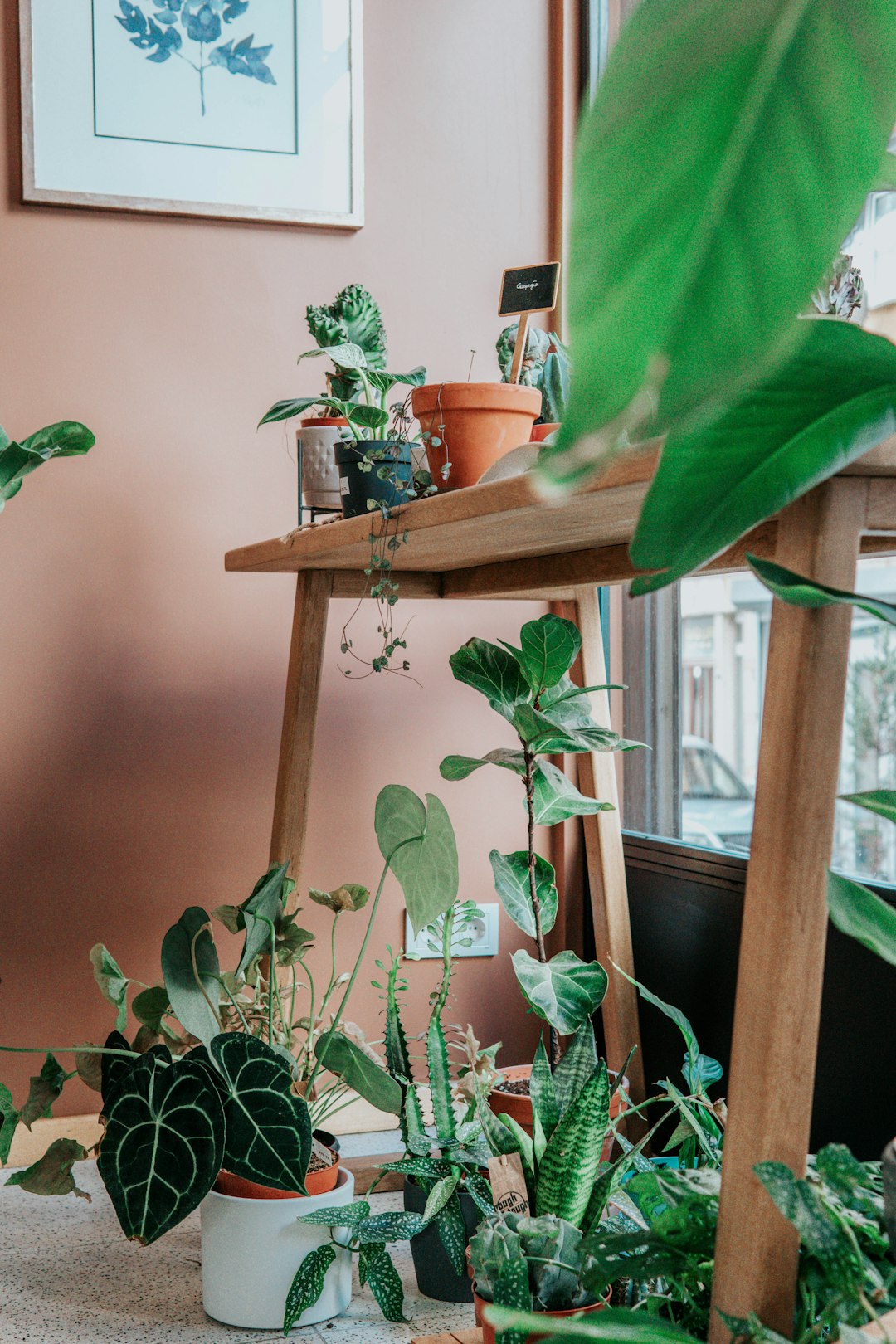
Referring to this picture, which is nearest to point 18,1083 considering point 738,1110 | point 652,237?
point 738,1110

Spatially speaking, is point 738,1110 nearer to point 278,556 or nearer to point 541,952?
point 541,952

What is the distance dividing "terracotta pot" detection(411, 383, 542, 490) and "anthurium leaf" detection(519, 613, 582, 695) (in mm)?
180

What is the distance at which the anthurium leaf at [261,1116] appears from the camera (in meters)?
1.18

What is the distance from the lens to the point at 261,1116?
1.19 metres

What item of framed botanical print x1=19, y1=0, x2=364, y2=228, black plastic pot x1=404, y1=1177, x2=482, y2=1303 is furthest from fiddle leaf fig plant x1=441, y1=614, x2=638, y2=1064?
framed botanical print x1=19, y1=0, x2=364, y2=228

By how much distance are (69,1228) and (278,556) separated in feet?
3.00

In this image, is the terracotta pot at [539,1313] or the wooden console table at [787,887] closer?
the wooden console table at [787,887]

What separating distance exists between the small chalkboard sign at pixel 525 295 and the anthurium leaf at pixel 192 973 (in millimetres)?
727

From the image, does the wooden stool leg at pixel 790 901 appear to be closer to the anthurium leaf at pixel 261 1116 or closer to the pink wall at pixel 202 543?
the anthurium leaf at pixel 261 1116

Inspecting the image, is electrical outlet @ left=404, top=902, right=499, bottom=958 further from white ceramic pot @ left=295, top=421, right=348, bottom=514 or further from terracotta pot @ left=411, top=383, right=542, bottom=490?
terracotta pot @ left=411, top=383, right=542, bottom=490

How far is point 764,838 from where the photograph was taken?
67 cm

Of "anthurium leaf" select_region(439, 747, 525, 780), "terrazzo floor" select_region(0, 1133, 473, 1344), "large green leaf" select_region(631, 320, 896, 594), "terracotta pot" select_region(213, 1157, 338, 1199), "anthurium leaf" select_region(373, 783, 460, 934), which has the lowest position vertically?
"terrazzo floor" select_region(0, 1133, 473, 1344)

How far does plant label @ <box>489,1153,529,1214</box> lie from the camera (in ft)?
3.44

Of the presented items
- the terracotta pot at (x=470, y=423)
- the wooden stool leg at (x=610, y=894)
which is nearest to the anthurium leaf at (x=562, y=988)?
the wooden stool leg at (x=610, y=894)
